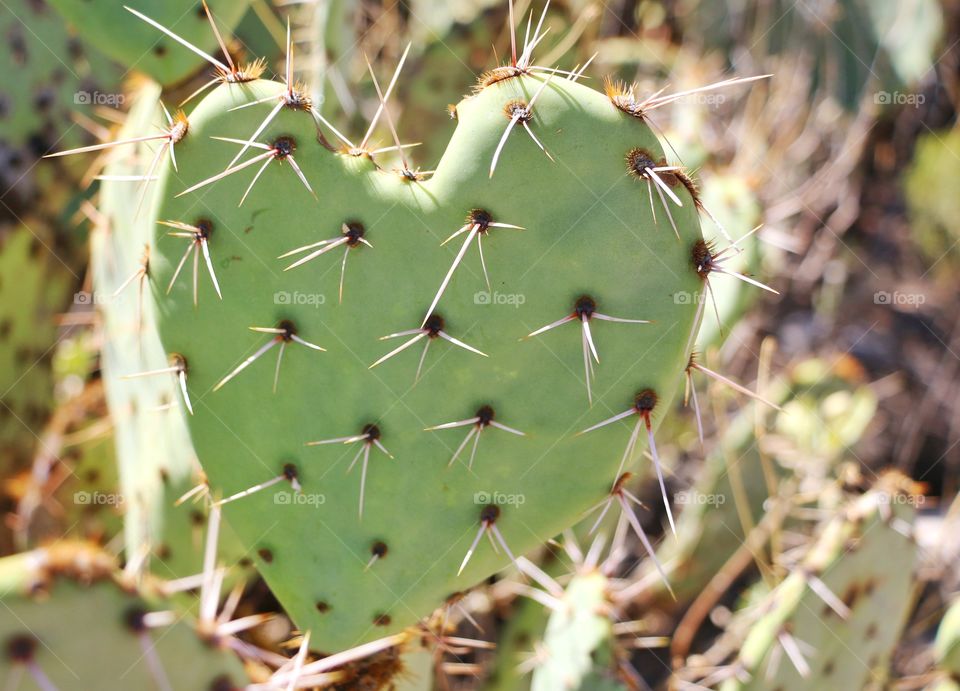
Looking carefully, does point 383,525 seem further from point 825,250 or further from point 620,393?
point 825,250

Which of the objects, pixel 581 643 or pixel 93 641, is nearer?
pixel 93 641

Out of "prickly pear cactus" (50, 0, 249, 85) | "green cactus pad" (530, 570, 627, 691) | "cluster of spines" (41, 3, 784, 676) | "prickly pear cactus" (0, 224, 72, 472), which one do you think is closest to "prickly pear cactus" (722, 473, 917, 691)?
"green cactus pad" (530, 570, 627, 691)

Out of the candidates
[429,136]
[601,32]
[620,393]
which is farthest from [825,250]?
[620,393]

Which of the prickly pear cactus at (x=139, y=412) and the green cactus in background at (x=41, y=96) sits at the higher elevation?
the green cactus in background at (x=41, y=96)

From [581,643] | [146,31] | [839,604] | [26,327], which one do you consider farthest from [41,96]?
[839,604]

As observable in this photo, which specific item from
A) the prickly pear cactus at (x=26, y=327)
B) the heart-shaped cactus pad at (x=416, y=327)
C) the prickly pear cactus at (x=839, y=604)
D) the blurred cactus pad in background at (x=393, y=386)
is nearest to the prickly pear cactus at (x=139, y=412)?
the blurred cactus pad in background at (x=393, y=386)

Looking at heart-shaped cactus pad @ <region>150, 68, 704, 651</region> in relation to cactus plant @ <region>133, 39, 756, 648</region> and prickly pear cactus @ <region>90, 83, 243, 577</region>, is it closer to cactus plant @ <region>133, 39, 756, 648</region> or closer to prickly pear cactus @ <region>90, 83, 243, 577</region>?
cactus plant @ <region>133, 39, 756, 648</region>

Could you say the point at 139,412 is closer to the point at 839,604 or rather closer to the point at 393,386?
the point at 393,386

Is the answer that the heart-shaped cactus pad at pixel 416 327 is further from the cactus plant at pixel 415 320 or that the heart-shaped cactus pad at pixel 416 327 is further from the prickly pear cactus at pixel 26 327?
the prickly pear cactus at pixel 26 327
